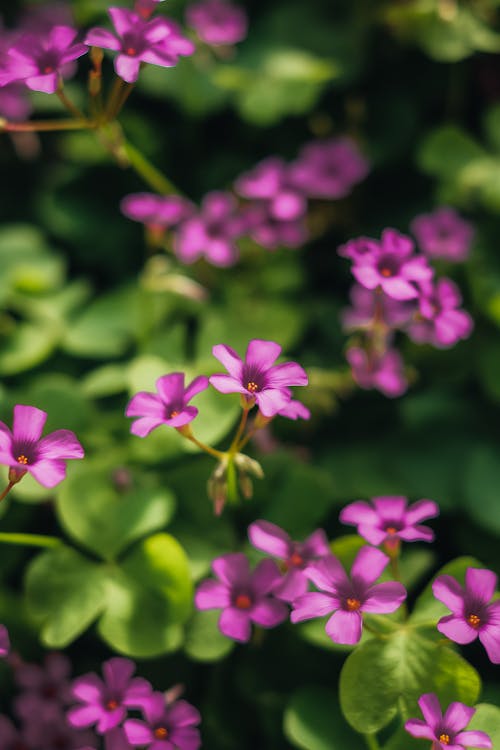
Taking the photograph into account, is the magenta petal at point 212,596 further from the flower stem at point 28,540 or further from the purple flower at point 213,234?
the purple flower at point 213,234

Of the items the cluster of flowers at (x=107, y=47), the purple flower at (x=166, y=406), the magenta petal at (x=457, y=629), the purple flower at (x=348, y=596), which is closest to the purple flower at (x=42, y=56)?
the cluster of flowers at (x=107, y=47)

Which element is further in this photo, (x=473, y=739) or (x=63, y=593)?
(x=63, y=593)

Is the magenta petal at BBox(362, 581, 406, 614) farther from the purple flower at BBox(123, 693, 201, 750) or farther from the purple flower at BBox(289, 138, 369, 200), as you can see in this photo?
the purple flower at BBox(289, 138, 369, 200)

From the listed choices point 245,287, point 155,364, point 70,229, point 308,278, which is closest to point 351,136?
point 308,278

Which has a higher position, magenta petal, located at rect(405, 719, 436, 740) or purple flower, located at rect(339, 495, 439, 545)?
purple flower, located at rect(339, 495, 439, 545)

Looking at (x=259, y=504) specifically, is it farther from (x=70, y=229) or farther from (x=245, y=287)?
(x=70, y=229)

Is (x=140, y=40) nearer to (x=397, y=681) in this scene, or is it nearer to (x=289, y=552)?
(x=289, y=552)

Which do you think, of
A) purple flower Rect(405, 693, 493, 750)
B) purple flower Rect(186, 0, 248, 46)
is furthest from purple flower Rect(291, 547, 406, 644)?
purple flower Rect(186, 0, 248, 46)

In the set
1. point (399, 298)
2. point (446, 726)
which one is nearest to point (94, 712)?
point (446, 726)
